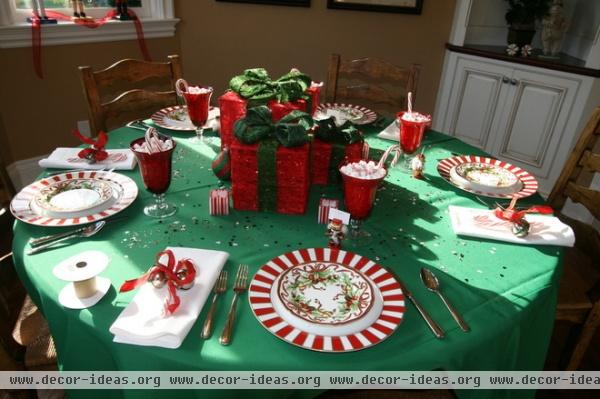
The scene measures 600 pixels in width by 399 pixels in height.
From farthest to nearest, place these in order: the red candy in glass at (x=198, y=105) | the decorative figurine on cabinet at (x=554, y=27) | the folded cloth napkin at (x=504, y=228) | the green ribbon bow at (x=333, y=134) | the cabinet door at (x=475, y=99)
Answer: the cabinet door at (x=475, y=99)
the decorative figurine on cabinet at (x=554, y=27)
the red candy in glass at (x=198, y=105)
the green ribbon bow at (x=333, y=134)
the folded cloth napkin at (x=504, y=228)

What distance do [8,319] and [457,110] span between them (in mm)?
2994

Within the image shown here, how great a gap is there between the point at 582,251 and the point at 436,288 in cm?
83

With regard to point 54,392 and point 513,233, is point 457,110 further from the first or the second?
point 54,392

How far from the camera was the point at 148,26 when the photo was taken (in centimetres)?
270

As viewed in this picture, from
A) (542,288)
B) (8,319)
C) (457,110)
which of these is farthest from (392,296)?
(457,110)

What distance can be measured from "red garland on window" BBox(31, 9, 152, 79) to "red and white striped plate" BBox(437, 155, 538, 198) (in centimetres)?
206

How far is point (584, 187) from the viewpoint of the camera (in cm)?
151

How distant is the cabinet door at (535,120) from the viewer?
2699mm

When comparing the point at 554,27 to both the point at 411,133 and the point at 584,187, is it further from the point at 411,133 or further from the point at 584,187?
the point at 411,133

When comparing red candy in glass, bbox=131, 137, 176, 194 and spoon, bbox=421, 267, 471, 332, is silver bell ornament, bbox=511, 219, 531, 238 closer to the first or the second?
spoon, bbox=421, 267, 471, 332

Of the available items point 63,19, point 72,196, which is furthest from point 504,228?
point 63,19

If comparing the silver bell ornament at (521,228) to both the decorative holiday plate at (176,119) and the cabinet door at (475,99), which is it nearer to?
the decorative holiday plate at (176,119)

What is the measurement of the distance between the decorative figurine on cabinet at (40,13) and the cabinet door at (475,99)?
259cm

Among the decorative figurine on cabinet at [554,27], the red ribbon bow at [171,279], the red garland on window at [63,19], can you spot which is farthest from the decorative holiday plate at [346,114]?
the decorative figurine on cabinet at [554,27]
